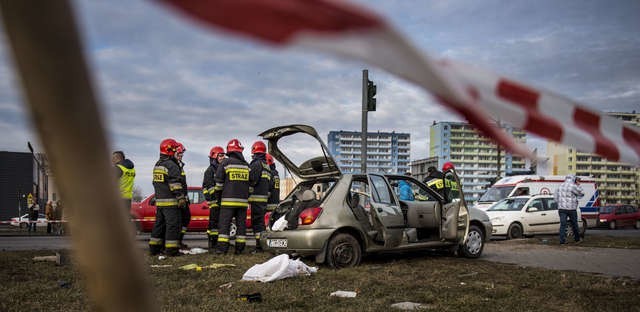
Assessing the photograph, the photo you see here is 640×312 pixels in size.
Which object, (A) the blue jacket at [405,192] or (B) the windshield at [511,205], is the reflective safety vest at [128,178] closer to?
(A) the blue jacket at [405,192]

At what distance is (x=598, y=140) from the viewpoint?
5.15 ft

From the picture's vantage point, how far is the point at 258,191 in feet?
34.4

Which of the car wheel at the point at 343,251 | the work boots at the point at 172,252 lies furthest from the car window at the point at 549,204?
the work boots at the point at 172,252

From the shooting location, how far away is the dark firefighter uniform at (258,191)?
1033 cm

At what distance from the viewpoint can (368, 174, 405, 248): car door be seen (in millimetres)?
8461

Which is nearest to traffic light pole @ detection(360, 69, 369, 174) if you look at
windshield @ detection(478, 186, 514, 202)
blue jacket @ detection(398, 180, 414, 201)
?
blue jacket @ detection(398, 180, 414, 201)

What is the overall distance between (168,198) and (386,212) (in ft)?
12.8

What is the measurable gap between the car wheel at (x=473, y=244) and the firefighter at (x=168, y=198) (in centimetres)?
521

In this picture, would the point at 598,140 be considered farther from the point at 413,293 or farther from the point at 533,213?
the point at 533,213

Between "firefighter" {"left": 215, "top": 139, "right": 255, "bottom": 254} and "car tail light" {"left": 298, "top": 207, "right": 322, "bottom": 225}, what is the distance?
1.86 m

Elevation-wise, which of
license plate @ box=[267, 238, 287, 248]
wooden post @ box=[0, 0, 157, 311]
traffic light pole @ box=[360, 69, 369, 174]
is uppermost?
traffic light pole @ box=[360, 69, 369, 174]

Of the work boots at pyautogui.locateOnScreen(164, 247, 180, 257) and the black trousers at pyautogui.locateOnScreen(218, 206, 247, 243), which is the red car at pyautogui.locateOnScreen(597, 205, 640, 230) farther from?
the work boots at pyautogui.locateOnScreen(164, 247, 180, 257)

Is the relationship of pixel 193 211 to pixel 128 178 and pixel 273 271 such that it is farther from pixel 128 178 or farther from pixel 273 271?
pixel 273 271

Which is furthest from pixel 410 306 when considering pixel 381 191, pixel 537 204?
pixel 537 204
